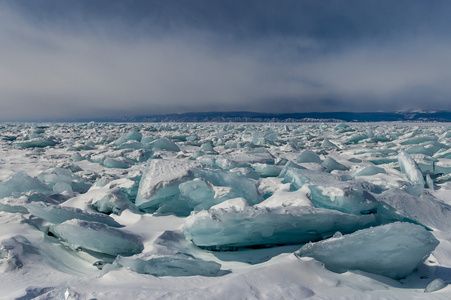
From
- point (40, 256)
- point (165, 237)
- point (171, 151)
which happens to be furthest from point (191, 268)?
point (171, 151)

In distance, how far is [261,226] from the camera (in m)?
1.61

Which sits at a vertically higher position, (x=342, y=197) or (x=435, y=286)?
(x=342, y=197)

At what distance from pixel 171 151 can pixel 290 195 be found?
15.5 ft

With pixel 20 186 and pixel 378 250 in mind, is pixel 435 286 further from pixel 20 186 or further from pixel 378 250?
pixel 20 186

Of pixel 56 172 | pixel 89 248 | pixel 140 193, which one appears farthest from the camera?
pixel 56 172

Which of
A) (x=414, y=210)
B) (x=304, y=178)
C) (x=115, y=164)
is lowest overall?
(x=115, y=164)

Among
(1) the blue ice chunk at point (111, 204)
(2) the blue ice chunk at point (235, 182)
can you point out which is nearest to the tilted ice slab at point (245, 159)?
(2) the blue ice chunk at point (235, 182)

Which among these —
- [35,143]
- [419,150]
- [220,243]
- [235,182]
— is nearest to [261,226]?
[220,243]

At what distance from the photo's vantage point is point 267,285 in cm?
118

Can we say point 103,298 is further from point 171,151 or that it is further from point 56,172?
point 171,151

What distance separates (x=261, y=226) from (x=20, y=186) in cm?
233

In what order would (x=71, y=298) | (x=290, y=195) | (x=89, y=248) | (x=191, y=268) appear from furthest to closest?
(x=290, y=195), (x=89, y=248), (x=191, y=268), (x=71, y=298)

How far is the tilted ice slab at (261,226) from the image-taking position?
1571mm

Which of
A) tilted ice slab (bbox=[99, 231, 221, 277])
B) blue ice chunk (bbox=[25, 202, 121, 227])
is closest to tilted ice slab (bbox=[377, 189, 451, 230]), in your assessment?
tilted ice slab (bbox=[99, 231, 221, 277])
